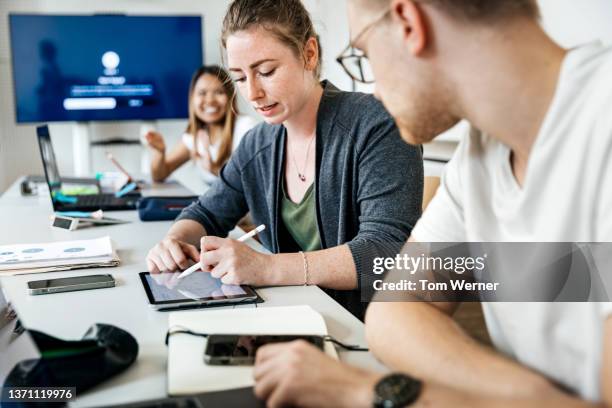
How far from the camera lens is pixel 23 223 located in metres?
1.93

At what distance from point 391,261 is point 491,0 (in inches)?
26.2

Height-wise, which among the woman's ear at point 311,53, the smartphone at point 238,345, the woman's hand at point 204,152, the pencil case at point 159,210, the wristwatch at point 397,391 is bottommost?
the woman's hand at point 204,152

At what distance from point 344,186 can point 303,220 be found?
0.58 feet

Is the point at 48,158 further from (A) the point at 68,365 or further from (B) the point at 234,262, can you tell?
(A) the point at 68,365

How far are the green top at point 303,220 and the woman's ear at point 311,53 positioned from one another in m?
0.30

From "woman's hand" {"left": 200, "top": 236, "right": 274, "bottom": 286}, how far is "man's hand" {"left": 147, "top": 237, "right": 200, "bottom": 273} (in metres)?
0.11

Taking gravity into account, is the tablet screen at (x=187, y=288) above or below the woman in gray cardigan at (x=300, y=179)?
below

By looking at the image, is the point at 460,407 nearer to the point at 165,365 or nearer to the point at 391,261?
the point at 165,365

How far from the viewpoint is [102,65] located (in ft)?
13.1

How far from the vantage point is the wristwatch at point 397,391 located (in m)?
0.65

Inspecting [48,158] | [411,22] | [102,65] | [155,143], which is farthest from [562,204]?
[102,65]

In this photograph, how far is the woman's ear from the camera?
1532mm

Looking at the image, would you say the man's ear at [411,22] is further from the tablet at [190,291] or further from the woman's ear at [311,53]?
the woman's ear at [311,53]

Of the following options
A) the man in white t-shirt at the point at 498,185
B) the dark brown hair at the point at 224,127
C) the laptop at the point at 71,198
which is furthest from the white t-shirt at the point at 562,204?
the dark brown hair at the point at 224,127
